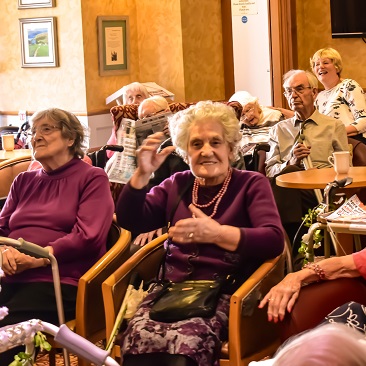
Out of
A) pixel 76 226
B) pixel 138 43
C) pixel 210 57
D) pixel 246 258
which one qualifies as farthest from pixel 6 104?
pixel 246 258

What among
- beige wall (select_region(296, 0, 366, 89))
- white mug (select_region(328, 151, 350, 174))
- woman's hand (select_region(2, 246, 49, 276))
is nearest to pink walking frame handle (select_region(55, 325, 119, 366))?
woman's hand (select_region(2, 246, 49, 276))

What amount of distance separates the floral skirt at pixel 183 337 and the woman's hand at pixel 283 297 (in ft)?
0.60

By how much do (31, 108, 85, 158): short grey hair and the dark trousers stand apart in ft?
2.05

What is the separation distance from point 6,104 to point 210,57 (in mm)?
2006

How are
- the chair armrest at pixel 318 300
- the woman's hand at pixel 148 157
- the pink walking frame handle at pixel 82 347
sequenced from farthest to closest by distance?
the woman's hand at pixel 148 157 < the chair armrest at pixel 318 300 < the pink walking frame handle at pixel 82 347

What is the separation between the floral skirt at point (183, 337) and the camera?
283cm

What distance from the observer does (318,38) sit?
29.4 ft

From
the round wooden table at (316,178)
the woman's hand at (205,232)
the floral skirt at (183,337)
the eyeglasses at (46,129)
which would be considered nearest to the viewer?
the floral skirt at (183,337)

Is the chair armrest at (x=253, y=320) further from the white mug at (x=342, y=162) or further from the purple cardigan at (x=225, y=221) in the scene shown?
the white mug at (x=342, y=162)

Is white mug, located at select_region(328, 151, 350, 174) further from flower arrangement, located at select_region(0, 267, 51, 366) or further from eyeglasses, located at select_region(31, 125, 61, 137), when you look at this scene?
flower arrangement, located at select_region(0, 267, 51, 366)

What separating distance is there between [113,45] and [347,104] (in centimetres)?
243

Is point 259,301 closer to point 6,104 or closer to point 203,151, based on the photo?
point 203,151

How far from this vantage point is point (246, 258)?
10.0 ft

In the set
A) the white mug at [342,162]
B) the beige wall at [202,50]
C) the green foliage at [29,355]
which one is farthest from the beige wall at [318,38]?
the green foliage at [29,355]
